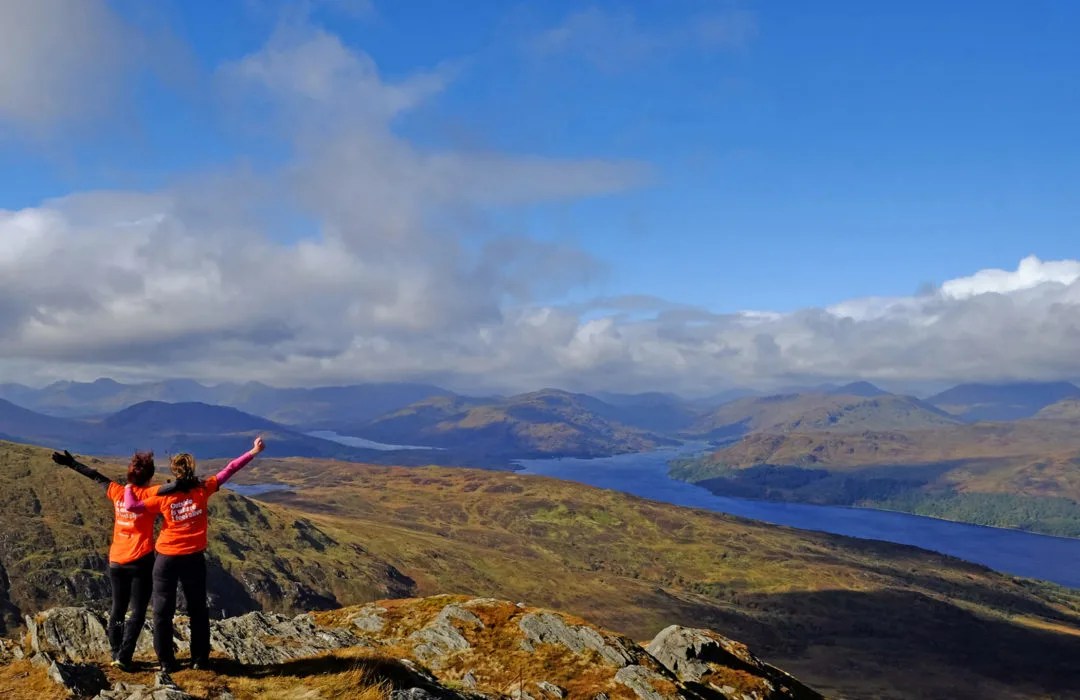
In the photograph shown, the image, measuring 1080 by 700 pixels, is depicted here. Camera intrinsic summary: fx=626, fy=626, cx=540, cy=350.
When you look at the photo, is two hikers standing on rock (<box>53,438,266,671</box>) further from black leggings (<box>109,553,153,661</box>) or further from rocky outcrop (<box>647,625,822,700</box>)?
rocky outcrop (<box>647,625,822,700</box>)

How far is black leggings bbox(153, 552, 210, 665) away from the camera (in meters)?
14.8

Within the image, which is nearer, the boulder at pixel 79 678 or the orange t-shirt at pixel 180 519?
the boulder at pixel 79 678

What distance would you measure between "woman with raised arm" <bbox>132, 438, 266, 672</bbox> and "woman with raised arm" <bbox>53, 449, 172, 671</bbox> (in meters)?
0.24

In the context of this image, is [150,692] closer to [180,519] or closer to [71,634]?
[180,519]

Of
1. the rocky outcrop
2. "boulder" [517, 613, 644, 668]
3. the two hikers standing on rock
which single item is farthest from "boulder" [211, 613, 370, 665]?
the rocky outcrop

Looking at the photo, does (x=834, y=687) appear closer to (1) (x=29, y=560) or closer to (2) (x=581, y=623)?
(2) (x=581, y=623)

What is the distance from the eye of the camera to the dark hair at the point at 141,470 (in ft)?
50.0

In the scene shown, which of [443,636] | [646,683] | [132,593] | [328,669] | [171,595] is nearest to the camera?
[171,595]

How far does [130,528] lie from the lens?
1515 cm

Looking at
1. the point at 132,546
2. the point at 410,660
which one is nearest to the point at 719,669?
the point at 410,660

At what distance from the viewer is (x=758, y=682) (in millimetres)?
31156

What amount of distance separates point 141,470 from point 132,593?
312 cm

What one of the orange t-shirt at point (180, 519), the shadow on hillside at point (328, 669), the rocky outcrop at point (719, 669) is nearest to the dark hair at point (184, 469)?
the orange t-shirt at point (180, 519)

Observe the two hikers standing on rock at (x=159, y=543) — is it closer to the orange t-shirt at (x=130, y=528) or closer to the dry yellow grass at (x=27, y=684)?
the orange t-shirt at (x=130, y=528)
